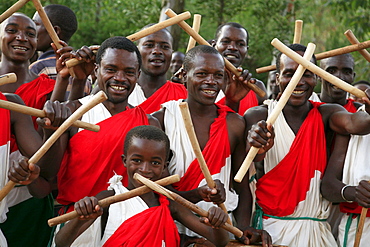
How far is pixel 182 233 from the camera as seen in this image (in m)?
4.88

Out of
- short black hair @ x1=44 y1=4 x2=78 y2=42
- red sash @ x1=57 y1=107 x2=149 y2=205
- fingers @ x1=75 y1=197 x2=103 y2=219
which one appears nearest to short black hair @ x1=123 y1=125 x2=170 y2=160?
red sash @ x1=57 y1=107 x2=149 y2=205

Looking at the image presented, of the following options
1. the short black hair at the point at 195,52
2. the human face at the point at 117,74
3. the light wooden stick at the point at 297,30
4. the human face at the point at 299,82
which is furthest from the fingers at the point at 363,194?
the human face at the point at 117,74

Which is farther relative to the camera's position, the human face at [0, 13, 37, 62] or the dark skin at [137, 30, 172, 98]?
the dark skin at [137, 30, 172, 98]

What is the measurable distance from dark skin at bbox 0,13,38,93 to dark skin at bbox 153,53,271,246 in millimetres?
1418

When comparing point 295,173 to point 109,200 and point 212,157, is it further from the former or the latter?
point 109,200

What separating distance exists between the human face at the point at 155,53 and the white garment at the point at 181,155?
1246mm

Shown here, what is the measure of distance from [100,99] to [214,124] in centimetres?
123

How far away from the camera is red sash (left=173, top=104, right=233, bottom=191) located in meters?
4.88

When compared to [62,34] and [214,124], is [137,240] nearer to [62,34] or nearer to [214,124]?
[214,124]

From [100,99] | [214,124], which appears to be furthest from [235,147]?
[100,99]

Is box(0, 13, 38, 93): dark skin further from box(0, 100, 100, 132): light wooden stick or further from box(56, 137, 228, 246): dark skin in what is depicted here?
box(56, 137, 228, 246): dark skin

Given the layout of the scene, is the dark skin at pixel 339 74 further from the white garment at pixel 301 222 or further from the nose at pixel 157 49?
the nose at pixel 157 49

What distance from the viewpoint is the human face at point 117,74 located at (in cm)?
490

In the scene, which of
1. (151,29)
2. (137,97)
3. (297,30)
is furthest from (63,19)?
(297,30)
